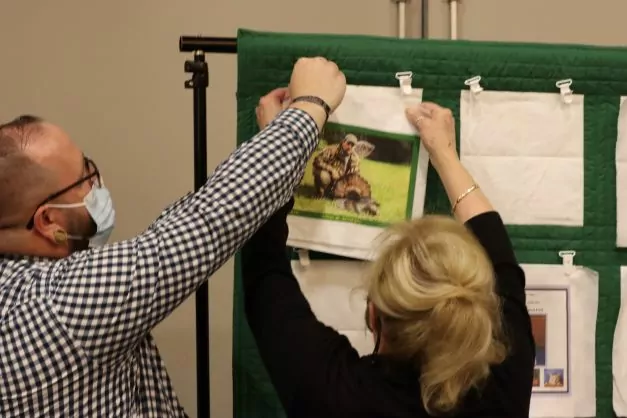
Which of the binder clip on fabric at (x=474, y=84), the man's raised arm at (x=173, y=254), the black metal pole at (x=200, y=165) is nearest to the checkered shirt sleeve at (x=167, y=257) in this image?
the man's raised arm at (x=173, y=254)

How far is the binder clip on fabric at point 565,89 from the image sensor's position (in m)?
1.29

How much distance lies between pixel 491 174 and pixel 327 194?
0.29 m

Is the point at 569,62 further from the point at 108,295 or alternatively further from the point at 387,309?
the point at 108,295

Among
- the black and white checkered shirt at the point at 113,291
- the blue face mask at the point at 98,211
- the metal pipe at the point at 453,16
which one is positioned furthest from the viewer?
the metal pipe at the point at 453,16

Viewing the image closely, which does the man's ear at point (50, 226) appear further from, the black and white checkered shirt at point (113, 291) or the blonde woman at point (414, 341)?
the blonde woman at point (414, 341)

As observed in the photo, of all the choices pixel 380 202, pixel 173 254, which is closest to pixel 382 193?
pixel 380 202

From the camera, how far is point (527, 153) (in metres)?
1.29

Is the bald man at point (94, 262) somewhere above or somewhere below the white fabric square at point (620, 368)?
above

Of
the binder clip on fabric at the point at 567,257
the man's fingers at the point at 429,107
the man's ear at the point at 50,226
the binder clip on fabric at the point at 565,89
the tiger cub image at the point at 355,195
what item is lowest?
the binder clip on fabric at the point at 567,257

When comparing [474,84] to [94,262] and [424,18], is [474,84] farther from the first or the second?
[94,262]

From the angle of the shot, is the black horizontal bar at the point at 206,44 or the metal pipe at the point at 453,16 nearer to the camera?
the black horizontal bar at the point at 206,44

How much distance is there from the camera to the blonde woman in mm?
848

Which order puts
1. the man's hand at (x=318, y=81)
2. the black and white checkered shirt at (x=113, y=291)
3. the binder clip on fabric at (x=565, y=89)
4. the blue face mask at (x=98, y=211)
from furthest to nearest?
the binder clip on fabric at (x=565, y=89)
the man's hand at (x=318, y=81)
the blue face mask at (x=98, y=211)
the black and white checkered shirt at (x=113, y=291)

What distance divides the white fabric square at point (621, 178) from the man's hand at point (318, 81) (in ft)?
1.76
